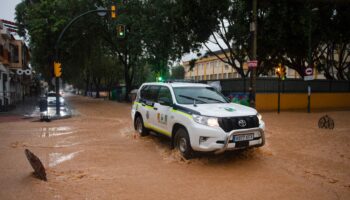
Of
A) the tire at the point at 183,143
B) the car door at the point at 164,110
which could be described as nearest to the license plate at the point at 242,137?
the tire at the point at 183,143

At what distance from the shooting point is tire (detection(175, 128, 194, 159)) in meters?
6.43

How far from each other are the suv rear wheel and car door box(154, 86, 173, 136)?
1.32 m

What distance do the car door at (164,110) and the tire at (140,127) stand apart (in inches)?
51.8

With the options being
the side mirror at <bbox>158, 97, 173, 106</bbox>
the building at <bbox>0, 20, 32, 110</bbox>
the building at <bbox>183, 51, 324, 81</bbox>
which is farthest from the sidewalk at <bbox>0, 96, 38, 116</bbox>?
the building at <bbox>183, 51, 324, 81</bbox>

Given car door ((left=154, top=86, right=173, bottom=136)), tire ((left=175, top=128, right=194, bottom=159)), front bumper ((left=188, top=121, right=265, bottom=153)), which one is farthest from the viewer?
car door ((left=154, top=86, right=173, bottom=136))

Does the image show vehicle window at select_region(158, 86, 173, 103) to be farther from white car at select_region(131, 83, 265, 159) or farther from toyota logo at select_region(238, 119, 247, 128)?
toyota logo at select_region(238, 119, 247, 128)

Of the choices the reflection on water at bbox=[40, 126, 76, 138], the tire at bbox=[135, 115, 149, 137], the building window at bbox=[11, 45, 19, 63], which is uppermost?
the building window at bbox=[11, 45, 19, 63]

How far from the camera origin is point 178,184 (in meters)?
5.16

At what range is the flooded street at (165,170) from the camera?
4730mm

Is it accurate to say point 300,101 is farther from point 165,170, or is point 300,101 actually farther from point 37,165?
point 37,165

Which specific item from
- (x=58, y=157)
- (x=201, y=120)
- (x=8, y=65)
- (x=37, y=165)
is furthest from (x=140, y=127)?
(x=8, y=65)

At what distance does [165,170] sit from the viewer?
6.02 meters

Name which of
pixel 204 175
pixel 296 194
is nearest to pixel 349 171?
pixel 296 194

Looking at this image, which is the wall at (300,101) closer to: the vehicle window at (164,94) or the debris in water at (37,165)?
the vehicle window at (164,94)
